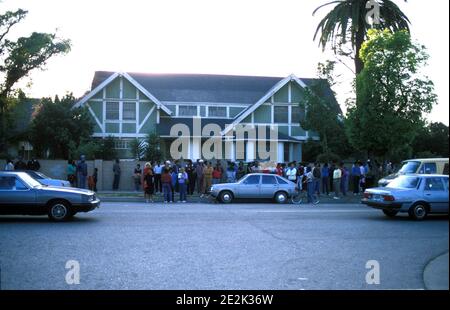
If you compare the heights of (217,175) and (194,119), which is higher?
(194,119)

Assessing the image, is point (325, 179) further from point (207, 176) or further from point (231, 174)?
point (207, 176)

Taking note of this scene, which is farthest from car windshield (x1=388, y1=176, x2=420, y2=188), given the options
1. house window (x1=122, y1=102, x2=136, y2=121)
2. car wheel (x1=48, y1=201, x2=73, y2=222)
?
house window (x1=122, y1=102, x2=136, y2=121)

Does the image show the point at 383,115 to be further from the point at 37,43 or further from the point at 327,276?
the point at 37,43

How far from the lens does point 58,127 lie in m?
29.2

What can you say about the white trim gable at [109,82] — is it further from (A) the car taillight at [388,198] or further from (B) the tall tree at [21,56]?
(A) the car taillight at [388,198]

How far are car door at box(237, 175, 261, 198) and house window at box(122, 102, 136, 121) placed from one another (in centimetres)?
1657

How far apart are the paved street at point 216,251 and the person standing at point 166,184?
5.59 metres

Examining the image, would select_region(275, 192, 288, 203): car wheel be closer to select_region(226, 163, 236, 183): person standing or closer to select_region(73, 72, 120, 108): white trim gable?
select_region(226, 163, 236, 183): person standing

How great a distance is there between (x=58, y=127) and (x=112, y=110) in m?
5.48

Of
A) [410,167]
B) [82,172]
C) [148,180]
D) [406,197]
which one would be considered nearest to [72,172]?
[82,172]

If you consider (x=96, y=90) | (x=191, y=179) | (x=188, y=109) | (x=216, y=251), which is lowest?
(x=216, y=251)

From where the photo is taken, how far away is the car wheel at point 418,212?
40.7 ft
